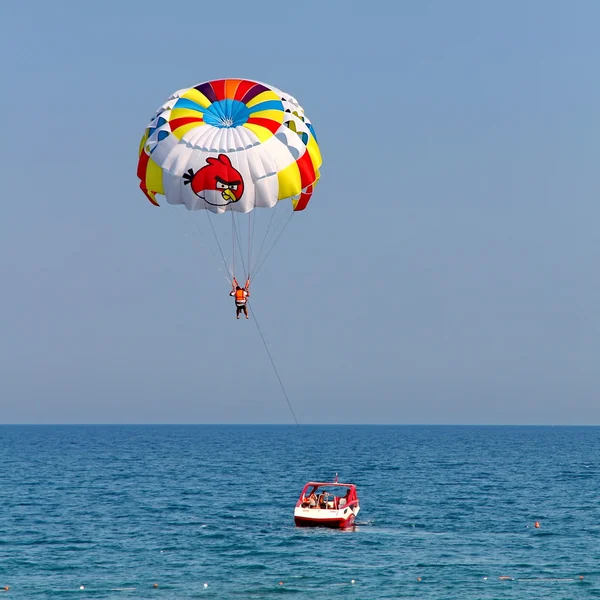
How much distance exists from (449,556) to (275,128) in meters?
22.9

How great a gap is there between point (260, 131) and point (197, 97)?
12.0 ft

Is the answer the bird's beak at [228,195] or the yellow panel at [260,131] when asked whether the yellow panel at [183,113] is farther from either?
the bird's beak at [228,195]

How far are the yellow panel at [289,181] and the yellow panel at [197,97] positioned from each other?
475 centimetres

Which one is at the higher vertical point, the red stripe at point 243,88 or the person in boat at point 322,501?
the red stripe at point 243,88

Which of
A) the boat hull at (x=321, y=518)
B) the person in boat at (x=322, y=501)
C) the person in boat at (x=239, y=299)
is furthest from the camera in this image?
the person in boat at (x=322, y=501)

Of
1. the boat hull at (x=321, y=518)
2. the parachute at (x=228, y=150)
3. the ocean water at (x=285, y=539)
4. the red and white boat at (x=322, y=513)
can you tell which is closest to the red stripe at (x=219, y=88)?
the parachute at (x=228, y=150)

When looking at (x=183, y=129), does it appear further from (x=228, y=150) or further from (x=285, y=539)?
(x=285, y=539)

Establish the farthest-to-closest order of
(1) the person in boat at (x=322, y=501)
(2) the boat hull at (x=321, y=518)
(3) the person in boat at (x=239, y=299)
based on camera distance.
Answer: (1) the person in boat at (x=322, y=501) → (2) the boat hull at (x=321, y=518) → (3) the person in boat at (x=239, y=299)

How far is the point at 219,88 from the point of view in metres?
45.2

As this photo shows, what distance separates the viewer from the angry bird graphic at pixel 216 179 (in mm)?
42500

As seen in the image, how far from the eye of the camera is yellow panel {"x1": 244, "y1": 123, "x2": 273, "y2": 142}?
142 ft

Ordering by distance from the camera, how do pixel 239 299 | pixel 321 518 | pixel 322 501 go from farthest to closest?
1. pixel 322 501
2. pixel 321 518
3. pixel 239 299

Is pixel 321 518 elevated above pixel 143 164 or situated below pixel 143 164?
below

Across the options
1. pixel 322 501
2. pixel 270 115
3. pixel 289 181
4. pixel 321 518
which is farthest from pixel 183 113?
Answer: pixel 322 501
